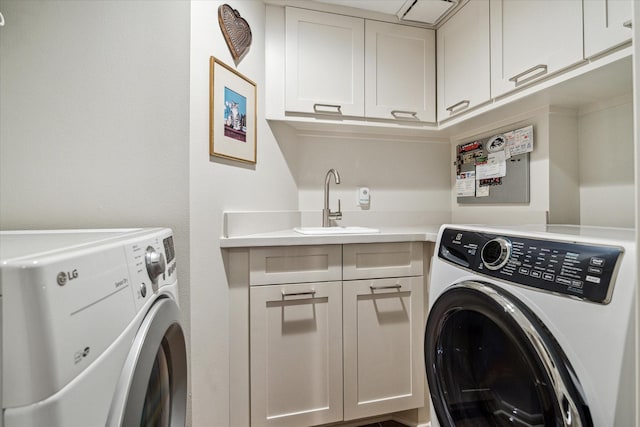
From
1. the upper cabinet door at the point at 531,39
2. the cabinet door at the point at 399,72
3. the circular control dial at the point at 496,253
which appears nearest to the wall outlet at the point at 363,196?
the cabinet door at the point at 399,72

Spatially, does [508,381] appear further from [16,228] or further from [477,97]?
[16,228]

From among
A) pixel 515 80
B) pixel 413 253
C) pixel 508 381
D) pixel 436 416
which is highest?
pixel 515 80

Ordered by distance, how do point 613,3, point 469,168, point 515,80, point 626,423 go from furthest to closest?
point 469,168, point 515,80, point 613,3, point 626,423

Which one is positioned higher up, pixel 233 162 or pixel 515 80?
pixel 515 80

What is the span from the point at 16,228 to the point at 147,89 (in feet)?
2.23

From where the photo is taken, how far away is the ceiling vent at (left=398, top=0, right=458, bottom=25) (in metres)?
1.50

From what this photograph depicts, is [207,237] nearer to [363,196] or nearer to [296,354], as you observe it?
[296,354]

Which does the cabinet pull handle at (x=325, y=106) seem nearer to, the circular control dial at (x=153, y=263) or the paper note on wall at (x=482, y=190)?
the paper note on wall at (x=482, y=190)

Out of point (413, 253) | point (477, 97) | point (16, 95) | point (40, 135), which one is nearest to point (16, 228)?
point (40, 135)

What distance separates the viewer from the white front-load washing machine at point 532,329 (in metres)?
0.52

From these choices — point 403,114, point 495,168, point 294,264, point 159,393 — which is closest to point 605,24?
point 495,168

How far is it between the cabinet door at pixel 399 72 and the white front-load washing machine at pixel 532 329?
98 centimetres

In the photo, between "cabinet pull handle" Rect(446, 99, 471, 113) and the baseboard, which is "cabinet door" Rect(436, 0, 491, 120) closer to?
"cabinet pull handle" Rect(446, 99, 471, 113)

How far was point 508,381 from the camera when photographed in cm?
77
